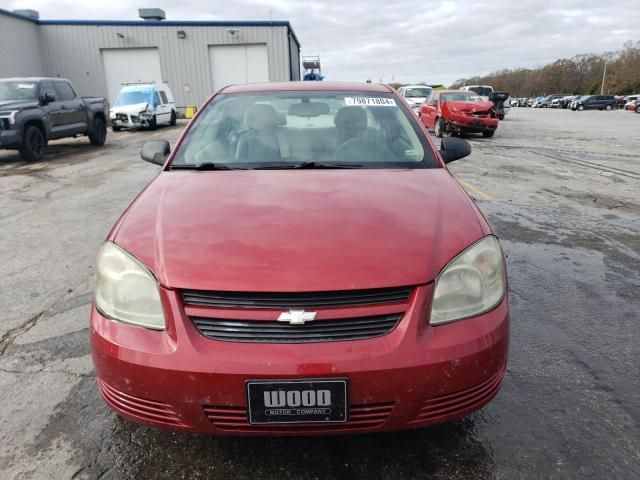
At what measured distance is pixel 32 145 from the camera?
11.0m

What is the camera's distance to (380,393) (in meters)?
1.61

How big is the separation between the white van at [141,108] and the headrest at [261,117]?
696 inches

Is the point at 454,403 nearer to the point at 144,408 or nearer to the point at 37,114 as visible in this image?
the point at 144,408

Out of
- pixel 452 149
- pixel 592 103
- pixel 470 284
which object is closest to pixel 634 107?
pixel 592 103

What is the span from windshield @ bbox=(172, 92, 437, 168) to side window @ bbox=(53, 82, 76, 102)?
1084 centimetres

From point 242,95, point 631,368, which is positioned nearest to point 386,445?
point 631,368

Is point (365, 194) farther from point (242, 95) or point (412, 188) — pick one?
point (242, 95)

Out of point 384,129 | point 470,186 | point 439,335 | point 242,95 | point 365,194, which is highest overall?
point 242,95

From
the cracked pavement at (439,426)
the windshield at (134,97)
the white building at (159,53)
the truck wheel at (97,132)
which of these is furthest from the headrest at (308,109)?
the white building at (159,53)

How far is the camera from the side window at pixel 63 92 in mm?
12125

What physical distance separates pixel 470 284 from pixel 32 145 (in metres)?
11.8

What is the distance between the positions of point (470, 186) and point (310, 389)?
6796mm

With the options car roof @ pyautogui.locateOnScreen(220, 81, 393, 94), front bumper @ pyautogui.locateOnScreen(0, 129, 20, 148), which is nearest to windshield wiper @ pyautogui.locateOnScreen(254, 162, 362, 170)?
car roof @ pyautogui.locateOnScreen(220, 81, 393, 94)

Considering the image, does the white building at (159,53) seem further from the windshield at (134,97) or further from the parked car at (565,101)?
the parked car at (565,101)
